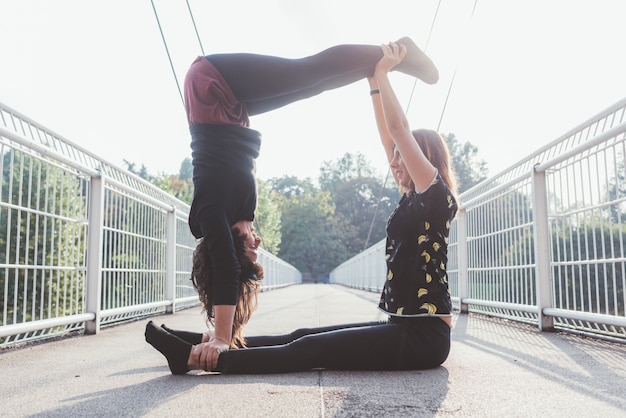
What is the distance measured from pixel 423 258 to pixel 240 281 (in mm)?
776

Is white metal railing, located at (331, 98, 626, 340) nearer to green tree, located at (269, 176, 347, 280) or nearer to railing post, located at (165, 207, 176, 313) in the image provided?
railing post, located at (165, 207, 176, 313)

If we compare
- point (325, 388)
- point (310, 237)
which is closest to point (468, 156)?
point (310, 237)

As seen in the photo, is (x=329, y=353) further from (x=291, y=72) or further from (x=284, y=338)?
(x=291, y=72)

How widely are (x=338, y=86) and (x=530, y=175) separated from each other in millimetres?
2520

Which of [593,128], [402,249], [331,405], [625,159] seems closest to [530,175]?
[593,128]

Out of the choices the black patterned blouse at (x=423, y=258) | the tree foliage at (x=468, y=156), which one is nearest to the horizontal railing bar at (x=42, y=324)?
the black patterned blouse at (x=423, y=258)

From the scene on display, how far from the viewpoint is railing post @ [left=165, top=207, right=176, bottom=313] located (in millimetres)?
6348

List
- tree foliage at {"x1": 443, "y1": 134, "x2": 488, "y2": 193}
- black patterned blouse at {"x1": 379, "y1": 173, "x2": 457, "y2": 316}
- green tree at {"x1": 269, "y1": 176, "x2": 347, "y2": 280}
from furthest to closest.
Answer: tree foliage at {"x1": 443, "y1": 134, "x2": 488, "y2": 193}
green tree at {"x1": 269, "y1": 176, "x2": 347, "y2": 280}
black patterned blouse at {"x1": 379, "y1": 173, "x2": 457, "y2": 316}

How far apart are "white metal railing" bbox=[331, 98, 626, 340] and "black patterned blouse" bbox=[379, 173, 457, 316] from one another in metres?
1.42

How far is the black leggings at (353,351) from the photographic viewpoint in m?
2.17

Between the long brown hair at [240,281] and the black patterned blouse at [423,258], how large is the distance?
0.59 m

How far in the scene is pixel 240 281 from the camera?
2.41 meters

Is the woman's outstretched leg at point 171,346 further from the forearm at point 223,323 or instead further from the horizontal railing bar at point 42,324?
the horizontal railing bar at point 42,324

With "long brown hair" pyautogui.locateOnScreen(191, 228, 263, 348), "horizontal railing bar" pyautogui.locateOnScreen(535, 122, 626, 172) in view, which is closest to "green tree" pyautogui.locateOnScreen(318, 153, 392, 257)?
"horizontal railing bar" pyautogui.locateOnScreen(535, 122, 626, 172)
